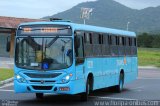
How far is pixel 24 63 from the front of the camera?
16.7 metres

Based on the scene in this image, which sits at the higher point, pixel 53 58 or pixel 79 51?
pixel 79 51

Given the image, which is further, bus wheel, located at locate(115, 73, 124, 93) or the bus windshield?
bus wheel, located at locate(115, 73, 124, 93)

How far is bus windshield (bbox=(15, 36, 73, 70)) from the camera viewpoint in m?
16.4

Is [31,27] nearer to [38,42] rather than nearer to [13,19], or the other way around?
[38,42]

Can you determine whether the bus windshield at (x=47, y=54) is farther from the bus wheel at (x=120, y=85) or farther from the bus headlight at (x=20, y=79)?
the bus wheel at (x=120, y=85)

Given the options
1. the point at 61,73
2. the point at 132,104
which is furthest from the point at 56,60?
the point at 132,104

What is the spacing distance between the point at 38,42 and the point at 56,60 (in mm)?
826

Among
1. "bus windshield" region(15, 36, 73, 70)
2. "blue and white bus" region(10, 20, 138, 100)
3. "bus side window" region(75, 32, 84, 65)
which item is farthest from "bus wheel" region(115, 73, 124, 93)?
"bus windshield" region(15, 36, 73, 70)

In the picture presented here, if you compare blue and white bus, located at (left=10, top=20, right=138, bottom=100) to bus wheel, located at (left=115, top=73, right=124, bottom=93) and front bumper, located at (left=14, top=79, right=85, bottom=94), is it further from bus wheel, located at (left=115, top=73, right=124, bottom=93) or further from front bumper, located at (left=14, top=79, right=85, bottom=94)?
bus wheel, located at (left=115, top=73, right=124, bottom=93)

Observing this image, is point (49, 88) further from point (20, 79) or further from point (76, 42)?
point (76, 42)

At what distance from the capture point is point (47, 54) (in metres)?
16.5

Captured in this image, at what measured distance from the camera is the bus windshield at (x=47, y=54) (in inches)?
646

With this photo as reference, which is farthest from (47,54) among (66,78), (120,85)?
(120,85)

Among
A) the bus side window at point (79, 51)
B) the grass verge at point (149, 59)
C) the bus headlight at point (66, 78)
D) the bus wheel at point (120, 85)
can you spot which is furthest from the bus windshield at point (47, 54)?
the grass verge at point (149, 59)
